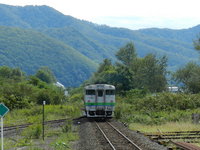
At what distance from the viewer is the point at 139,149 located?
13.0 metres

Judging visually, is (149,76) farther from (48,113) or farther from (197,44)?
(48,113)

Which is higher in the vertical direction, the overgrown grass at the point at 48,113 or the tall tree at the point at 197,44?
the tall tree at the point at 197,44

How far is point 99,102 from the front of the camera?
2802 centimetres

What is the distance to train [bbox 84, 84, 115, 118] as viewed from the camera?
27969mm

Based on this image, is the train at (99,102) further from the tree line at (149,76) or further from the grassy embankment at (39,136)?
the tree line at (149,76)

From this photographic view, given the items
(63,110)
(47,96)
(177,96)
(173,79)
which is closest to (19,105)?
(63,110)

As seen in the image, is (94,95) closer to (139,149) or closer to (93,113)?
(93,113)

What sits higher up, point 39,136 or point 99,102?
point 99,102

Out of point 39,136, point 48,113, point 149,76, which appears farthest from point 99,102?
point 149,76

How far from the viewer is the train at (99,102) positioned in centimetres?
2797

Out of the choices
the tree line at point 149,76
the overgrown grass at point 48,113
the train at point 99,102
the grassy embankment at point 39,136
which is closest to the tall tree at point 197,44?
the tree line at point 149,76

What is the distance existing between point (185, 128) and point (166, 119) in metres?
5.44

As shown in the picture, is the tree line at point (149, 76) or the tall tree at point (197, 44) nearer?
the tall tree at point (197, 44)

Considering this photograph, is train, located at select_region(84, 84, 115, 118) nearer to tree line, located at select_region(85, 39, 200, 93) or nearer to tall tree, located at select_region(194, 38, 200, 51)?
tall tree, located at select_region(194, 38, 200, 51)
